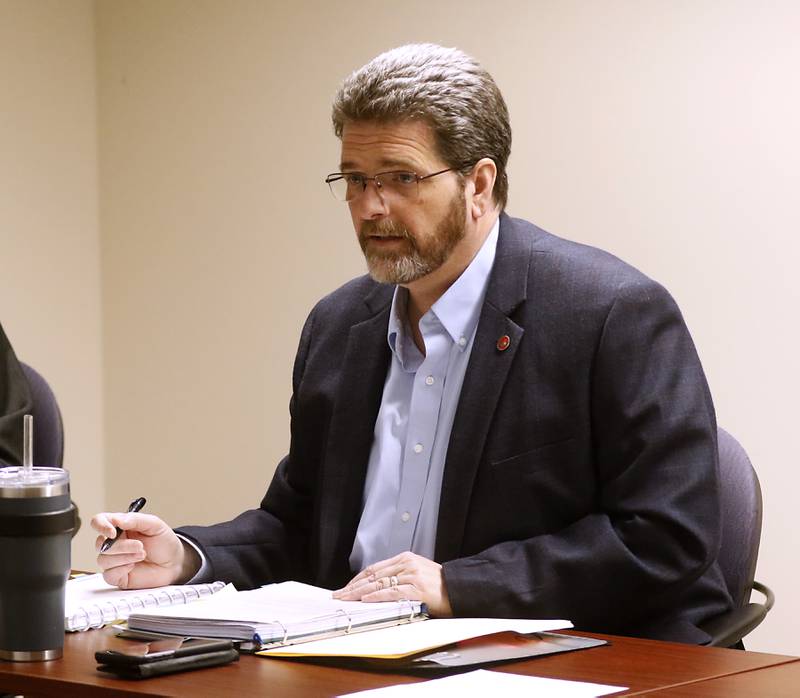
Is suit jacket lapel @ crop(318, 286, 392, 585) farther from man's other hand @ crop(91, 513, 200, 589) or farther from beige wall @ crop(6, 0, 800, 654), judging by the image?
beige wall @ crop(6, 0, 800, 654)

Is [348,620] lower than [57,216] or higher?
lower

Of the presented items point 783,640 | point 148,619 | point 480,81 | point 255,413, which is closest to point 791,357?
point 783,640

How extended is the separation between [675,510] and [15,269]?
3.14 metres

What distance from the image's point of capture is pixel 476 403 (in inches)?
82.1

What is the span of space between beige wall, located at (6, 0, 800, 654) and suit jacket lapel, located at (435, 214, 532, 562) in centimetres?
150

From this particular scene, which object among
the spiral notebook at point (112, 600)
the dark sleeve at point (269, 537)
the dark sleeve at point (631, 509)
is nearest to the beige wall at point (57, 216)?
the dark sleeve at point (269, 537)

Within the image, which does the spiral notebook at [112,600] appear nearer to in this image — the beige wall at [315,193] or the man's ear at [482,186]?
the man's ear at [482,186]

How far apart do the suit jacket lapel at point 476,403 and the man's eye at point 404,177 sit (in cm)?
23

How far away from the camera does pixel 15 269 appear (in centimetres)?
443

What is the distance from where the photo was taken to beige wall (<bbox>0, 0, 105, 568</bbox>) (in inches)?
174

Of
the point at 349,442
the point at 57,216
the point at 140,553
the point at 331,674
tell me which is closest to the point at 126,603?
the point at 140,553

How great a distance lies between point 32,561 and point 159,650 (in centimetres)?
19

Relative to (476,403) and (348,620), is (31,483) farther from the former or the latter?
(476,403)

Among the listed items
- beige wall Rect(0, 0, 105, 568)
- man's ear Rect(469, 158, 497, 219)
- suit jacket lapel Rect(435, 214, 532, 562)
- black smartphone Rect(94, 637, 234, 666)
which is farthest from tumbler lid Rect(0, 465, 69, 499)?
beige wall Rect(0, 0, 105, 568)
